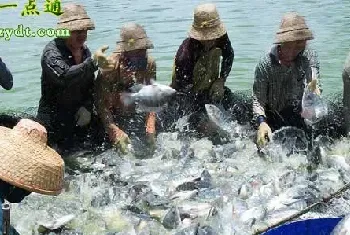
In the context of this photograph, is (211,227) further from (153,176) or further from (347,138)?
(347,138)

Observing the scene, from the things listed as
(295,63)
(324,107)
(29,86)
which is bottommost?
(29,86)

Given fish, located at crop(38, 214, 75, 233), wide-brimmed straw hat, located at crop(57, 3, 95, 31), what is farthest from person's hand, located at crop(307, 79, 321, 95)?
fish, located at crop(38, 214, 75, 233)

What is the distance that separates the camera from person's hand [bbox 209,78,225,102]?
20.3ft

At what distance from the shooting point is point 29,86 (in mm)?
9211

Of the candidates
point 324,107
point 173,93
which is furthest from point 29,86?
point 324,107

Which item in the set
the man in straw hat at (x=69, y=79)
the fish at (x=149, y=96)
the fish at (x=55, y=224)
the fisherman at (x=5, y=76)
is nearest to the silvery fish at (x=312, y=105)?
the fish at (x=149, y=96)

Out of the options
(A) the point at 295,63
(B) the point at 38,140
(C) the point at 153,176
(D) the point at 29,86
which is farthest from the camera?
(D) the point at 29,86

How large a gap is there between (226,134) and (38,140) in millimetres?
3714

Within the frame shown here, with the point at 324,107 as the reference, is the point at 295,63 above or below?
above

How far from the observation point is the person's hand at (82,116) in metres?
5.71

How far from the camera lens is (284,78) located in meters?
5.63

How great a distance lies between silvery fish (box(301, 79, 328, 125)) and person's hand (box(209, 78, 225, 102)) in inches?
43.6

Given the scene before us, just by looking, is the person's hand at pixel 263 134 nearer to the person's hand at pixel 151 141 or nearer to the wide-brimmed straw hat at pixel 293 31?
the wide-brimmed straw hat at pixel 293 31

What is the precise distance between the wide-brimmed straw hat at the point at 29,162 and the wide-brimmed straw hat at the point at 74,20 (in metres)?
2.65
